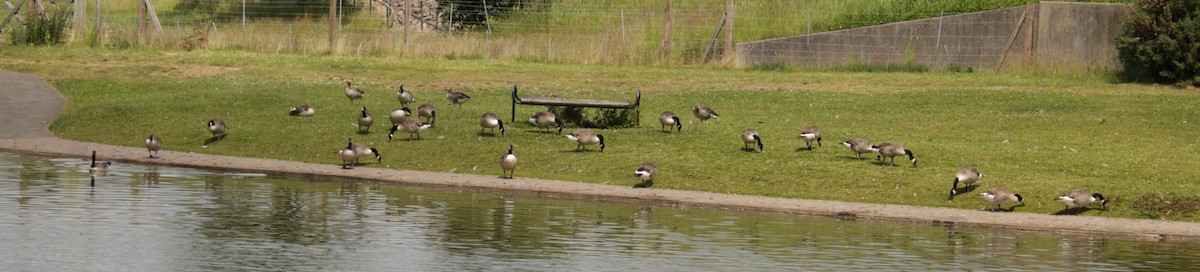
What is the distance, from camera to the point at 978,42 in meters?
50.0

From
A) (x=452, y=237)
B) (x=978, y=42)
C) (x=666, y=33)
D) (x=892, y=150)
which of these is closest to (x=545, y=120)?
(x=892, y=150)

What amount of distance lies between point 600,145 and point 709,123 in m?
5.26

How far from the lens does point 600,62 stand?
51812 millimetres

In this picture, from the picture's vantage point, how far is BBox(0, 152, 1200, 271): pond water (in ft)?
60.7

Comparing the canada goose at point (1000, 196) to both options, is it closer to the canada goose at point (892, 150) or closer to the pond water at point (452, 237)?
the pond water at point (452, 237)

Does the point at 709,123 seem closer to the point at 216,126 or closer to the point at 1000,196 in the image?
the point at 216,126

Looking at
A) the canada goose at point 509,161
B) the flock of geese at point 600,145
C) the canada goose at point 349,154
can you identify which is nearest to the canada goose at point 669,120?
the flock of geese at point 600,145

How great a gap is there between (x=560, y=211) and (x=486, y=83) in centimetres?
2142

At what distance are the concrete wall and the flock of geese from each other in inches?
715

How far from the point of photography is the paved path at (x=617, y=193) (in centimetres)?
2292

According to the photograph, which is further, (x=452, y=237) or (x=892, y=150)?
(x=892, y=150)

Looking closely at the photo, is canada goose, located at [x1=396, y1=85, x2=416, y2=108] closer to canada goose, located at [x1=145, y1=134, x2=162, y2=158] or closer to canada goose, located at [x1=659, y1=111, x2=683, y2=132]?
canada goose, located at [x1=145, y1=134, x2=162, y2=158]

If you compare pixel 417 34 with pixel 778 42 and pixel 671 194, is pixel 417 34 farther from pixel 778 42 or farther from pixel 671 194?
pixel 671 194

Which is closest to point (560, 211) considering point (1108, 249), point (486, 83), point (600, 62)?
point (1108, 249)
